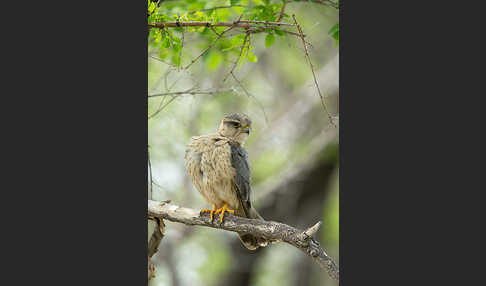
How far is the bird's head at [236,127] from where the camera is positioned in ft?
14.7

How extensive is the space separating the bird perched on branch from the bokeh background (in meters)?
0.21

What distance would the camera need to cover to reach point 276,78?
5664 mm

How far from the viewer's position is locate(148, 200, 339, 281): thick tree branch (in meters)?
3.43

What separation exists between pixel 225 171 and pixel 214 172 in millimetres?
112

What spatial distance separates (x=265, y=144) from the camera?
5.36 meters

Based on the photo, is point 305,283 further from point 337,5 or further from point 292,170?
point 337,5

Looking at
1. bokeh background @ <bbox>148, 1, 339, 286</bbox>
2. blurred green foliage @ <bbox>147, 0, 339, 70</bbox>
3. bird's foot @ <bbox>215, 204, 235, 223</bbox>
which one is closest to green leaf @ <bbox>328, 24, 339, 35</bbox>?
blurred green foliage @ <bbox>147, 0, 339, 70</bbox>

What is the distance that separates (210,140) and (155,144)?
1.85 ft

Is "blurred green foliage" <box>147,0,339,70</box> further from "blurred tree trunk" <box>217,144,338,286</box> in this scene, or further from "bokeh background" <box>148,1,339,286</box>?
"blurred tree trunk" <box>217,144,338,286</box>

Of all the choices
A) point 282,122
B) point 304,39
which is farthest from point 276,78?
point 304,39

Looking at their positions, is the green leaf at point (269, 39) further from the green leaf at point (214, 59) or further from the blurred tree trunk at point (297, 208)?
the blurred tree trunk at point (297, 208)

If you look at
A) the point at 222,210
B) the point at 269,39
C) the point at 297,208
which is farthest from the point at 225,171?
the point at 269,39

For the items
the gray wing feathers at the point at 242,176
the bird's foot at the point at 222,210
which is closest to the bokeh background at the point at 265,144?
the gray wing feathers at the point at 242,176

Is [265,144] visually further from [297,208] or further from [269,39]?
[269,39]
